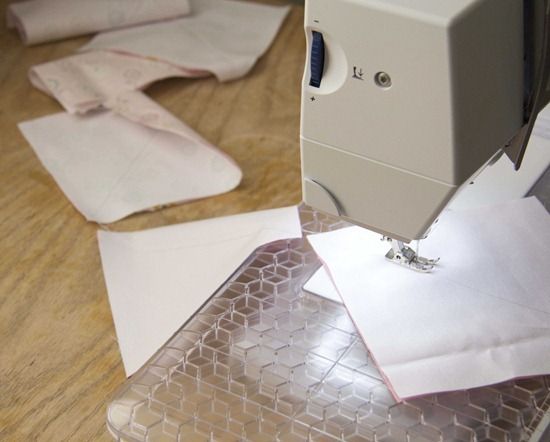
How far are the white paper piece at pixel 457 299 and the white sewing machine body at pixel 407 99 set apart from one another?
0.11 meters

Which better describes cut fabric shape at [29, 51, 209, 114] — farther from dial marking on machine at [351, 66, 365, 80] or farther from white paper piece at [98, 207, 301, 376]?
dial marking on machine at [351, 66, 365, 80]

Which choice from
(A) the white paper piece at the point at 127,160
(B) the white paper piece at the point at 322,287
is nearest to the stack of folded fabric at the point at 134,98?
(A) the white paper piece at the point at 127,160

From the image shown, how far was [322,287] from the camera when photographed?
978 mm

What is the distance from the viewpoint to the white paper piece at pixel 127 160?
1.33m

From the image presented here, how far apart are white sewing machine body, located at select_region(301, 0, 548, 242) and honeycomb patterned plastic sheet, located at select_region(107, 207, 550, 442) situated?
15cm

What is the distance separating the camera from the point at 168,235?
1228mm

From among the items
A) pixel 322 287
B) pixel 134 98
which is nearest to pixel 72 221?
pixel 134 98

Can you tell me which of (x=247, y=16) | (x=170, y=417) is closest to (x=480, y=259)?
(x=170, y=417)

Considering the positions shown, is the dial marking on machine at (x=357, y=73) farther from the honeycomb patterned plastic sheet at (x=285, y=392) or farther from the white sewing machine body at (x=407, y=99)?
the honeycomb patterned plastic sheet at (x=285, y=392)

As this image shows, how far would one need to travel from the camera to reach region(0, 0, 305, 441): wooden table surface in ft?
3.29

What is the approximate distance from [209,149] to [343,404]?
24.5 inches

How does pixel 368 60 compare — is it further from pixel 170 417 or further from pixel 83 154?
pixel 83 154

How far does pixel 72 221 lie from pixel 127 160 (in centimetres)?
18

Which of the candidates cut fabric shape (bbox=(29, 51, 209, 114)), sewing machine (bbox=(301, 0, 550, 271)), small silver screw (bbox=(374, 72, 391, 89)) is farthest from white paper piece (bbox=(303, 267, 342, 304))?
cut fabric shape (bbox=(29, 51, 209, 114))
